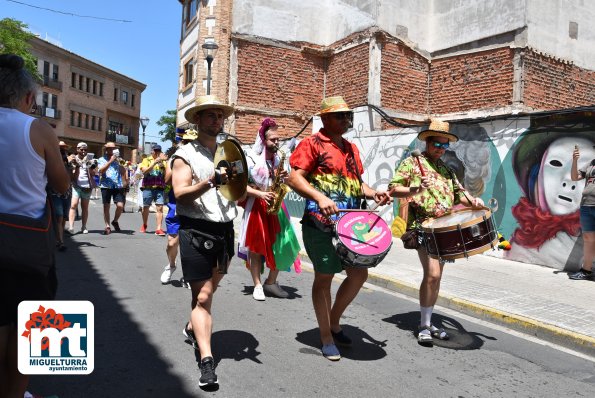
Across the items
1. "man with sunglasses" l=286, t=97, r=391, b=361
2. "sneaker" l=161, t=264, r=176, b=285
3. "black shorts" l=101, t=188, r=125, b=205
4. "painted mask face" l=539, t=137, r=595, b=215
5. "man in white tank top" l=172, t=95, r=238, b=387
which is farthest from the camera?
"black shorts" l=101, t=188, r=125, b=205

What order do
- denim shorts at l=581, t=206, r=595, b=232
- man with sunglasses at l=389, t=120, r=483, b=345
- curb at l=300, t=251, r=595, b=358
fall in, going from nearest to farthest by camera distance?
man with sunglasses at l=389, t=120, r=483, b=345 < curb at l=300, t=251, r=595, b=358 < denim shorts at l=581, t=206, r=595, b=232

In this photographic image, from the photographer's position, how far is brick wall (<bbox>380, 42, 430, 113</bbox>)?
688 inches

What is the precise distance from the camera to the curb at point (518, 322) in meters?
4.71

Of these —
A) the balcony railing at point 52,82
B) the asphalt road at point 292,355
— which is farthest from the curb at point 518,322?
the balcony railing at point 52,82

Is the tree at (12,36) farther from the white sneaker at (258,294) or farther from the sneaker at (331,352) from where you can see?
the sneaker at (331,352)

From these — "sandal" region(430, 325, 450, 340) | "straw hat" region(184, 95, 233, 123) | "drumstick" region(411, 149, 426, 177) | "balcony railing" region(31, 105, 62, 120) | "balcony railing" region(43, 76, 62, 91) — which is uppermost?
"balcony railing" region(43, 76, 62, 91)

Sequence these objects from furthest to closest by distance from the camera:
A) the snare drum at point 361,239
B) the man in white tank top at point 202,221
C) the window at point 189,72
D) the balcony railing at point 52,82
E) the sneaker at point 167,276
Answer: the balcony railing at point 52,82
the window at point 189,72
the sneaker at point 167,276
the snare drum at point 361,239
the man in white tank top at point 202,221

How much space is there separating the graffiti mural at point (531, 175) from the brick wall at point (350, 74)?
27.3 ft

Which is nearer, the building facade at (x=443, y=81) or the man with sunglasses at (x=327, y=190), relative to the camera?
the man with sunglasses at (x=327, y=190)

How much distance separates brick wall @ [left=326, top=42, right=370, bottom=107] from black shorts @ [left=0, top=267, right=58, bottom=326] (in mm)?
15894

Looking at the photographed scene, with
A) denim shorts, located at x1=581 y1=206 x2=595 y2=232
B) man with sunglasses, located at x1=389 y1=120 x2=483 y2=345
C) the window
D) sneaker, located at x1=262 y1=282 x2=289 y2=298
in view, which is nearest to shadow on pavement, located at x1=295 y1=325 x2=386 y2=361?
man with sunglasses, located at x1=389 y1=120 x2=483 y2=345

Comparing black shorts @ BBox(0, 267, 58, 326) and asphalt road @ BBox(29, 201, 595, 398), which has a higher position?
black shorts @ BBox(0, 267, 58, 326)

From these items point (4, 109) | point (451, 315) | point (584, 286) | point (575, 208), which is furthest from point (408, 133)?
point (4, 109)

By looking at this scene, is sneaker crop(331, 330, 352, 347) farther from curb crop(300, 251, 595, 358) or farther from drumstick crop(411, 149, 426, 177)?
curb crop(300, 251, 595, 358)
